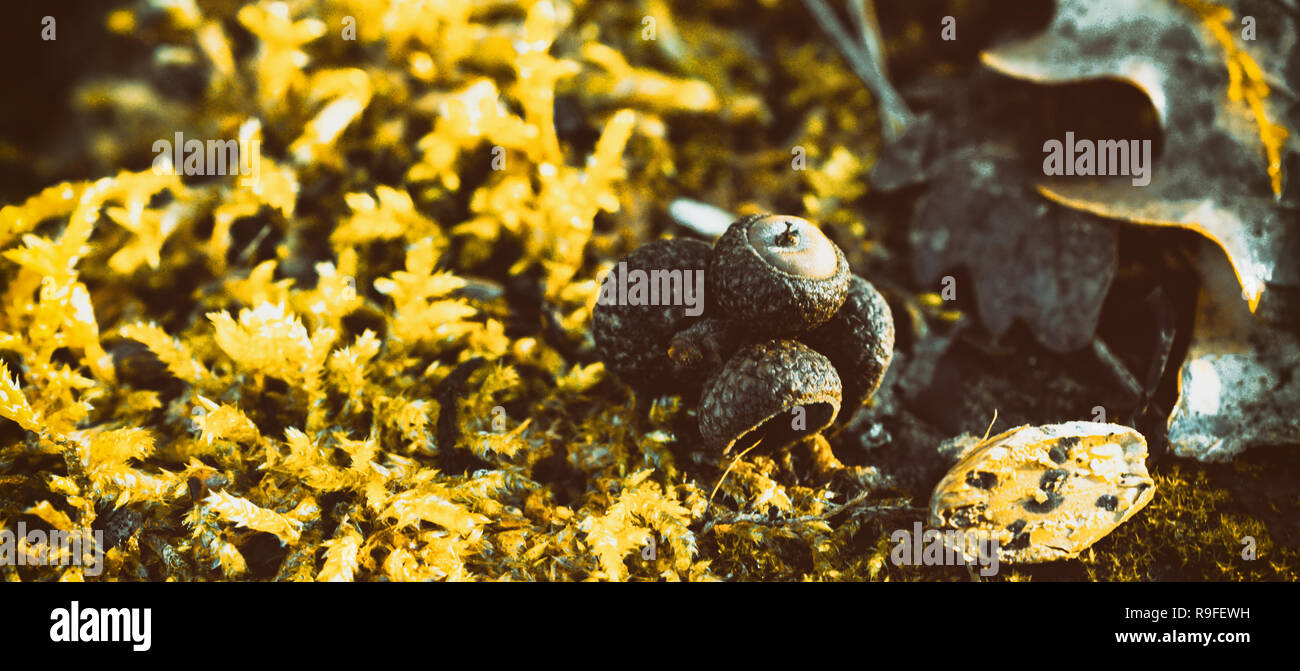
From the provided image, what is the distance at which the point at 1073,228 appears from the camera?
2191mm

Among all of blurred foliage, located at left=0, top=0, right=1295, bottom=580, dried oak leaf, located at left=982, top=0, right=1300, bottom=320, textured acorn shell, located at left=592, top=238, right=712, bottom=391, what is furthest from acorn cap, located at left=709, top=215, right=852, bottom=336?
dried oak leaf, located at left=982, top=0, right=1300, bottom=320

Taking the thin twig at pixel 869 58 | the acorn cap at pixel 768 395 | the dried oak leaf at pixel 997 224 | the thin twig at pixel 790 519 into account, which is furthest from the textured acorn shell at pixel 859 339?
the thin twig at pixel 869 58

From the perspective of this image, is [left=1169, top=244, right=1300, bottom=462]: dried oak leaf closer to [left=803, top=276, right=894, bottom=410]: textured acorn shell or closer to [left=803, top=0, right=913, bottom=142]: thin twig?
[left=803, top=276, right=894, bottom=410]: textured acorn shell

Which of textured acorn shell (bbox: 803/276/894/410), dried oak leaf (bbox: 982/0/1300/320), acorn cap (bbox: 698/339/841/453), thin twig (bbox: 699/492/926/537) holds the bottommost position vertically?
thin twig (bbox: 699/492/926/537)

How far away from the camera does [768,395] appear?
5.39 feet

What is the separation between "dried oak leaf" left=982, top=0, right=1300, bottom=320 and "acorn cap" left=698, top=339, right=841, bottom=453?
43.6 inches

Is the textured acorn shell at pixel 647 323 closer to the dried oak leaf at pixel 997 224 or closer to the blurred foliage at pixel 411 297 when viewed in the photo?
the blurred foliage at pixel 411 297

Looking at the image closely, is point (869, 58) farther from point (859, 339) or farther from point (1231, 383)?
point (1231, 383)

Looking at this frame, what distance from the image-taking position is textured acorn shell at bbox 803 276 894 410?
180 cm

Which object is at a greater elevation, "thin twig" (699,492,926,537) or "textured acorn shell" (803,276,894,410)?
"textured acorn shell" (803,276,894,410)

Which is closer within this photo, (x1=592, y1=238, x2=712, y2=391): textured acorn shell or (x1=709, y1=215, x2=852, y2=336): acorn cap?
(x1=709, y1=215, x2=852, y2=336): acorn cap

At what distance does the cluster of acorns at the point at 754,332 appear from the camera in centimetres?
167

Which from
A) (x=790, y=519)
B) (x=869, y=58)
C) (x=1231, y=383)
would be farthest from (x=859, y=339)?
(x=869, y=58)
